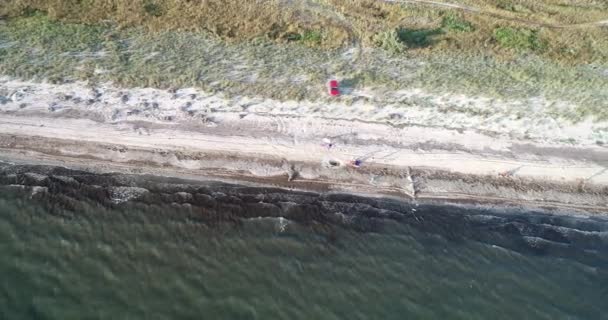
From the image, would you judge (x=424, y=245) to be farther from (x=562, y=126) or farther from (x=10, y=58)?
(x=10, y=58)

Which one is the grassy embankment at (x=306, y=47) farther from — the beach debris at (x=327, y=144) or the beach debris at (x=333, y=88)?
the beach debris at (x=327, y=144)

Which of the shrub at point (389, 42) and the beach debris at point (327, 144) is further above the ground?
the shrub at point (389, 42)

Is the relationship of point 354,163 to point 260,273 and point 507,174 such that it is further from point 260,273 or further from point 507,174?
point 507,174

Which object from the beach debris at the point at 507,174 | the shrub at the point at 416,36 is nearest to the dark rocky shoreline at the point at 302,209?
the beach debris at the point at 507,174

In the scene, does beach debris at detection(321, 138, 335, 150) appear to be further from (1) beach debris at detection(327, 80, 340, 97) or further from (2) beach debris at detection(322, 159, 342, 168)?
(1) beach debris at detection(327, 80, 340, 97)

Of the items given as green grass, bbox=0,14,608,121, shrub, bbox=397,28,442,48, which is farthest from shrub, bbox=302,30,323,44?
shrub, bbox=397,28,442,48

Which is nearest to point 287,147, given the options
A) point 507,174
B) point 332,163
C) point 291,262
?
point 332,163
